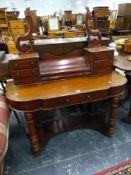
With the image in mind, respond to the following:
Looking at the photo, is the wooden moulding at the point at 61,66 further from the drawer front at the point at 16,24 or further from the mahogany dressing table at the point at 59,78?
the drawer front at the point at 16,24

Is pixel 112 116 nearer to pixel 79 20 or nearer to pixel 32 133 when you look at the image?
pixel 32 133

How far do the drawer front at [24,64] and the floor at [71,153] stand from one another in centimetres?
89

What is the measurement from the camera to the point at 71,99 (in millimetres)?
1340

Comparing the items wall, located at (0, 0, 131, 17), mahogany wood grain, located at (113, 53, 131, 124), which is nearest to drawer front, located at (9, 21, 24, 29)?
wall, located at (0, 0, 131, 17)

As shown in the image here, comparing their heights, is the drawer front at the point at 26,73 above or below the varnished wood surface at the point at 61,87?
above

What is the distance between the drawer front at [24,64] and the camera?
4.46 ft

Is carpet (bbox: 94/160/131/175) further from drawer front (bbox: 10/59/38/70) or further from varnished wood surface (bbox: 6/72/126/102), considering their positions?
drawer front (bbox: 10/59/38/70)

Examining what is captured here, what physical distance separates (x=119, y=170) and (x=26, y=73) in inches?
47.3

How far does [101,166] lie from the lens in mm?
1479

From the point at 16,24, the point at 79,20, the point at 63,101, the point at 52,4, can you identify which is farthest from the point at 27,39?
the point at 52,4

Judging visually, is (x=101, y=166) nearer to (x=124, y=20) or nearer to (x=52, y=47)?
(x=52, y=47)

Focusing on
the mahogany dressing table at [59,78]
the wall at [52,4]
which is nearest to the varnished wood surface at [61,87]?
the mahogany dressing table at [59,78]

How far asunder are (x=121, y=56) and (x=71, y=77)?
0.92m

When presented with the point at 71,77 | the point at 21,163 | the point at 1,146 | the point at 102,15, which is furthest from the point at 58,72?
the point at 102,15
